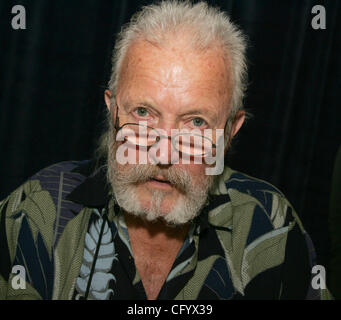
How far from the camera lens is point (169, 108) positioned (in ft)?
3.11

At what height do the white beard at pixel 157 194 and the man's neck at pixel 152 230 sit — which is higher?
the white beard at pixel 157 194

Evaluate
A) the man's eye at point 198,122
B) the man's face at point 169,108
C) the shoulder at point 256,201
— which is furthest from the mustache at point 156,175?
the shoulder at point 256,201

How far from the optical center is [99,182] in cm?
119

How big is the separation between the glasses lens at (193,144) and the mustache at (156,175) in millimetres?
65

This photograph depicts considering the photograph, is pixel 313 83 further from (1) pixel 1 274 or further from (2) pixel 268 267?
(1) pixel 1 274

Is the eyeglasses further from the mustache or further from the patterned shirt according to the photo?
the patterned shirt

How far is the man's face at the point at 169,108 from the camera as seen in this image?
955mm

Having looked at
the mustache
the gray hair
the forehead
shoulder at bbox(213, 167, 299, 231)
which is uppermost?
the gray hair

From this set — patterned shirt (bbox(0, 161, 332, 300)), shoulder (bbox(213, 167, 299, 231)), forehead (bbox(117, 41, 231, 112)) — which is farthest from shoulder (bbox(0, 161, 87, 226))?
shoulder (bbox(213, 167, 299, 231))

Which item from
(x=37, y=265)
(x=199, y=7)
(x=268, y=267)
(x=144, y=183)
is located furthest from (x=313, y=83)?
(x=37, y=265)

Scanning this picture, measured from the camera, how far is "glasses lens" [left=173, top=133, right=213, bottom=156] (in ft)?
3.19

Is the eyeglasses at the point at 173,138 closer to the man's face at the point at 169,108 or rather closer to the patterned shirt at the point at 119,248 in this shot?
the man's face at the point at 169,108
